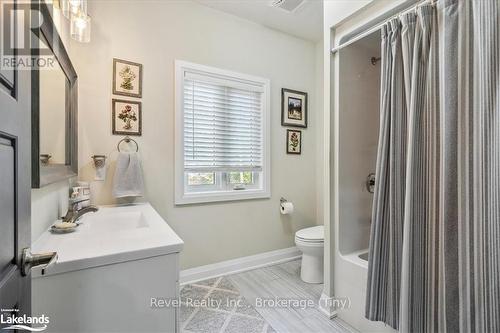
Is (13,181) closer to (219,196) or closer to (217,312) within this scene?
(217,312)

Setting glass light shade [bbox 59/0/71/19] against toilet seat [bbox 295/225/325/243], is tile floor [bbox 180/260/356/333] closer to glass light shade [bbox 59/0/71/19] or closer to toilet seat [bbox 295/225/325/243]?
toilet seat [bbox 295/225/325/243]

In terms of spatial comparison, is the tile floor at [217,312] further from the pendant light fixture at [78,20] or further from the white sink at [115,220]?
the pendant light fixture at [78,20]

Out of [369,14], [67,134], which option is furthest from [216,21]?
[67,134]

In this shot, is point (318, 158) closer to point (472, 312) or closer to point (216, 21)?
point (216, 21)

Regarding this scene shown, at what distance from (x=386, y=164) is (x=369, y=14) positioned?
0.93m

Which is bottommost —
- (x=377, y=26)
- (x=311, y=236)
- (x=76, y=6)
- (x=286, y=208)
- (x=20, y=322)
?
(x=311, y=236)

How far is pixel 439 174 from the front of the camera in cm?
107

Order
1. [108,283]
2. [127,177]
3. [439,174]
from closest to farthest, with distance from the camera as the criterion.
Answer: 1. [108,283]
2. [439,174]
3. [127,177]

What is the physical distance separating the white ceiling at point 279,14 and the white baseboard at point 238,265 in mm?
2494

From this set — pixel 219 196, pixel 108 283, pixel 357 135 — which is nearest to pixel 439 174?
pixel 357 135

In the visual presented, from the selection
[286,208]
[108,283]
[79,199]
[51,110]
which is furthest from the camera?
[286,208]

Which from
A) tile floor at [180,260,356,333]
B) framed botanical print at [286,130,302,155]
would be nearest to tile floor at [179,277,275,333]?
tile floor at [180,260,356,333]

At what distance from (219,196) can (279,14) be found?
6.34 feet

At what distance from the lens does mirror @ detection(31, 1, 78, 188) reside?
951 millimetres
